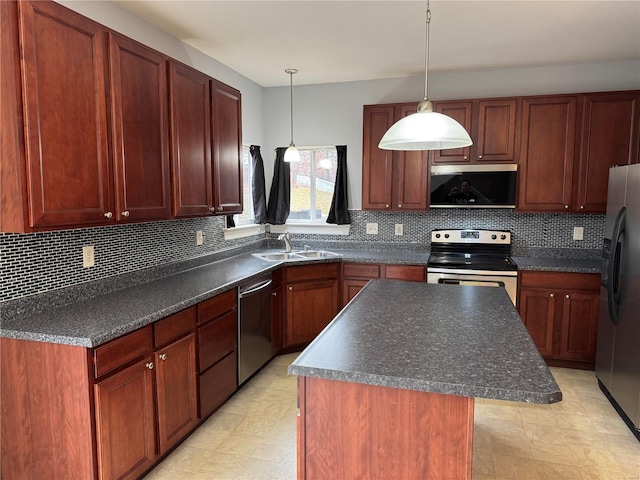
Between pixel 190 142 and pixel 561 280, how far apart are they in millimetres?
3109

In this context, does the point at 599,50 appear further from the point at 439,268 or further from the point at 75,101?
the point at 75,101

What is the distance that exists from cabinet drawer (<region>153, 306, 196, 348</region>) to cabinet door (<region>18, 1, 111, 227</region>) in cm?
61

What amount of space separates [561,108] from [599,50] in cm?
49

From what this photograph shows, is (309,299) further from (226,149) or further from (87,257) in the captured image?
(87,257)

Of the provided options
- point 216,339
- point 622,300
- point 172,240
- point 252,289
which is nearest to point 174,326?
point 216,339

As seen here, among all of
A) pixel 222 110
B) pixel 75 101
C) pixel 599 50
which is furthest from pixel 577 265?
pixel 75 101

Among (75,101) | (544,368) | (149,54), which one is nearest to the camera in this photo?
(544,368)

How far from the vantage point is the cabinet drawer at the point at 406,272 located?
12.5ft

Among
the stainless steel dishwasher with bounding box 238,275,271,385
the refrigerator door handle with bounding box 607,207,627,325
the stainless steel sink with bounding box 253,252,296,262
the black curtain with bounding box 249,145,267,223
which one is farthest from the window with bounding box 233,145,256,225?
the refrigerator door handle with bounding box 607,207,627,325

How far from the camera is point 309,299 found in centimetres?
392

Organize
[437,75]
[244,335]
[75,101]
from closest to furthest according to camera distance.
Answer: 1. [75,101]
2. [244,335]
3. [437,75]

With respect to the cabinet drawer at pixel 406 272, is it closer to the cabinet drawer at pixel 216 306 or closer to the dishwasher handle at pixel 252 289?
the dishwasher handle at pixel 252 289

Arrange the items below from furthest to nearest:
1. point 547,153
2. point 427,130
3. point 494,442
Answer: point 547,153
point 494,442
point 427,130

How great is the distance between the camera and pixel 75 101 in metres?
1.95
